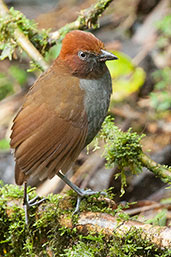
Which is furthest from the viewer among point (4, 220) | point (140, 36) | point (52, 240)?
point (140, 36)

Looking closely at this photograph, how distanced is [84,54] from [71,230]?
1146 mm

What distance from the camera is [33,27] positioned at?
Result: 3719 mm

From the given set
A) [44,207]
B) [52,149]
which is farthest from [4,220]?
[52,149]

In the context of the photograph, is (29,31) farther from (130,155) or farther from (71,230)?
(71,230)

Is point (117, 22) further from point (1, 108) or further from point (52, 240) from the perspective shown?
point (52, 240)

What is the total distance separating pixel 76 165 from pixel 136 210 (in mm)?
1060

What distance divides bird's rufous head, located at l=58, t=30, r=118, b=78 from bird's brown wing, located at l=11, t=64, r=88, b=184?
0.56 feet

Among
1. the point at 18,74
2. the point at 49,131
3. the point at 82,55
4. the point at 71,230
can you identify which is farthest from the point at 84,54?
the point at 18,74

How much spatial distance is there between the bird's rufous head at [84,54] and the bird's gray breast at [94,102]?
0.07 m

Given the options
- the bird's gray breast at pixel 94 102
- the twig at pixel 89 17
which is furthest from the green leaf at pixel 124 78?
the bird's gray breast at pixel 94 102

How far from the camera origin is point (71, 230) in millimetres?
2617

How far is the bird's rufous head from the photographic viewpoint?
2.80 metres

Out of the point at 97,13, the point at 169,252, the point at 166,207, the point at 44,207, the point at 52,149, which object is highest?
the point at 97,13

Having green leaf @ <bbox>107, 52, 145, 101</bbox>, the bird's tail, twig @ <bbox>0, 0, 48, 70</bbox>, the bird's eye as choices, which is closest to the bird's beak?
the bird's eye
